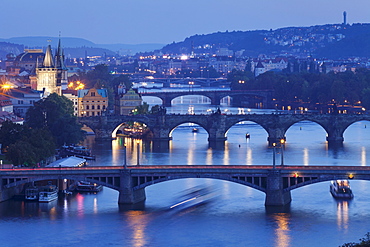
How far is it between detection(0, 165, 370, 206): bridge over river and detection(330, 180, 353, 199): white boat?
2684 millimetres

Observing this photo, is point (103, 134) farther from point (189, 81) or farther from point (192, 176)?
point (189, 81)

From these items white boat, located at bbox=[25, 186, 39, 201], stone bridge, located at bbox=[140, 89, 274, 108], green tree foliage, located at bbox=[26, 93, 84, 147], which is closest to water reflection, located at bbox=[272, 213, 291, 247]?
white boat, located at bbox=[25, 186, 39, 201]

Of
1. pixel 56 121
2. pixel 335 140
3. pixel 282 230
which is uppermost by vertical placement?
pixel 56 121

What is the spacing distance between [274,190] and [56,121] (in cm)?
2797

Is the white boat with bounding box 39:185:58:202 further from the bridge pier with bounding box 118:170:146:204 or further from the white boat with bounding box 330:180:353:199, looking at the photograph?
the white boat with bounding box 330:180:353:199

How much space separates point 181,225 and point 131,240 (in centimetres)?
315

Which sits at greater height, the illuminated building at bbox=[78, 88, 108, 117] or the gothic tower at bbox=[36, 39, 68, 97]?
the gothic tower at bbox=[36, 39, 68, 97]

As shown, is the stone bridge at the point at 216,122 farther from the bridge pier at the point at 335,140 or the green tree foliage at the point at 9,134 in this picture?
the green tree foliage at the point at 9,134

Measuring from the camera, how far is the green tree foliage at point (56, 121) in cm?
7119

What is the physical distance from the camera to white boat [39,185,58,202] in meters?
50.2

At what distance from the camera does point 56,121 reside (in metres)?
72.7

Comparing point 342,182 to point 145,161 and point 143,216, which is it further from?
point 145,161

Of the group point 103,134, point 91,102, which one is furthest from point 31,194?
point 91,102

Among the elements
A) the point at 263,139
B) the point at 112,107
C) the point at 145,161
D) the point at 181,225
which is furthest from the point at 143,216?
the point at 112,107
